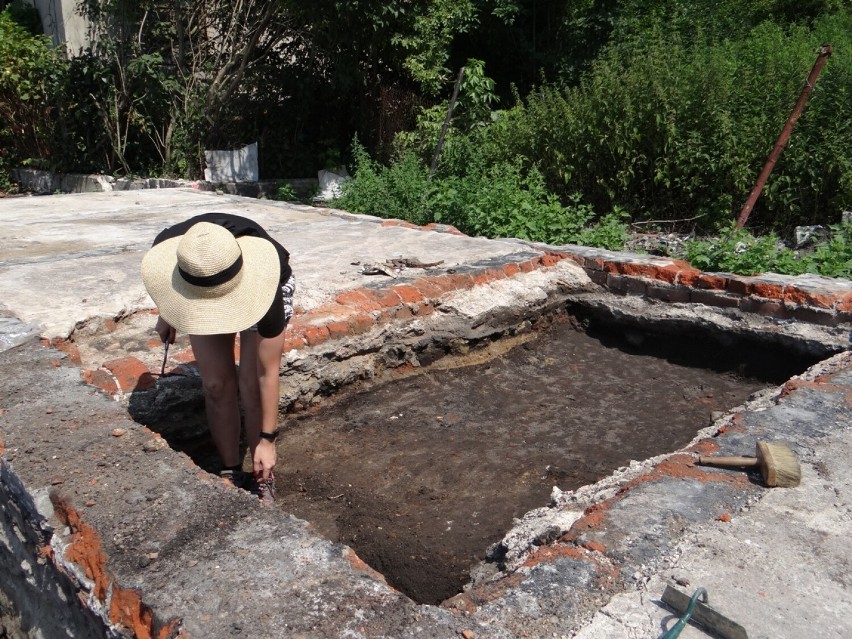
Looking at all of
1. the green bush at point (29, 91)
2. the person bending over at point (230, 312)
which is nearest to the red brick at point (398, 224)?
the person bending over at point (230, 312)

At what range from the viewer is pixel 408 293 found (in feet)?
12.5

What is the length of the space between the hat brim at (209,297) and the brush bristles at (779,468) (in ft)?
5.11

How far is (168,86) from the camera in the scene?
30.2 feet

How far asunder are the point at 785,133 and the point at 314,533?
5.34 meters

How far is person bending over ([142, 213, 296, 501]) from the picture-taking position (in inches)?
89.3

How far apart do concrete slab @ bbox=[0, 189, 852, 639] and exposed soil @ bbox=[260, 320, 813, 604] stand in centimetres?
26

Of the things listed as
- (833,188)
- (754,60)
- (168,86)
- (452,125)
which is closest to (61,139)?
(168,86)

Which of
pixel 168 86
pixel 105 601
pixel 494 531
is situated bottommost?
pixel 494 531

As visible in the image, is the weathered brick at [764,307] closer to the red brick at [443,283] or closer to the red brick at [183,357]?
the red brick at [443,283]

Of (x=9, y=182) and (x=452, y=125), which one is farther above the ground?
(x=452, y=125)

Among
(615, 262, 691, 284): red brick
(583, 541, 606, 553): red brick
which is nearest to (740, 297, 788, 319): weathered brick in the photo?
(615, 262, 691, 284): red brick

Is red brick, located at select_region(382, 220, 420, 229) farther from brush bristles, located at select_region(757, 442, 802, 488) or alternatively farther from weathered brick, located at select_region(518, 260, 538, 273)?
brush bristles, located at select_region(757, 442, 802, 488)

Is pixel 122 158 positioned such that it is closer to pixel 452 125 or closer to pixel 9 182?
pixel 9 182

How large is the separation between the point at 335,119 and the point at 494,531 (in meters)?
8.45
